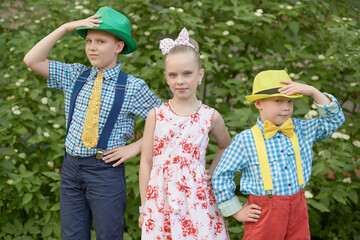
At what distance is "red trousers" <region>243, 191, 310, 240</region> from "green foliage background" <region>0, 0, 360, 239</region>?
0.86m

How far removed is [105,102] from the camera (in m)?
2.61

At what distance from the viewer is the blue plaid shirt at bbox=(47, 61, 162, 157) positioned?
8.55ft

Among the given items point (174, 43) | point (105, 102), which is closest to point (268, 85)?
point (174, 43)

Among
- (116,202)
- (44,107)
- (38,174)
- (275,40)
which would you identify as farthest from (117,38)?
(275,40)

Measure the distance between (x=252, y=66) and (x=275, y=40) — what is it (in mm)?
525

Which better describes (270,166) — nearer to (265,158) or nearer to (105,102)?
(265,158)

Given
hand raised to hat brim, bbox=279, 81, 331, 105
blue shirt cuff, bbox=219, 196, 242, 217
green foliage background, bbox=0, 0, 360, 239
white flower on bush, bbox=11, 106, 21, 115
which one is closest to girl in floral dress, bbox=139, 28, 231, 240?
blue shirt cuff, bbox=219, 196, 242, 217

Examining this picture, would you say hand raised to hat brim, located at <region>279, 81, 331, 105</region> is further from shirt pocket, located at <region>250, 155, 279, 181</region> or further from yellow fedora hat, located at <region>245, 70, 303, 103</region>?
shirt pocket, located at <region>250, 155, 279, 181</region>

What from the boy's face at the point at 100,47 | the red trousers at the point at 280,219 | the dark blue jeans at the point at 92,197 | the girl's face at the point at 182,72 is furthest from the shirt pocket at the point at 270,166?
the boy's face at the point at 100,47

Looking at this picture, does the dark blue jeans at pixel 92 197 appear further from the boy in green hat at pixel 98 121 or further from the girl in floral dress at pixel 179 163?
the girl in floral dress at pixel 179 163

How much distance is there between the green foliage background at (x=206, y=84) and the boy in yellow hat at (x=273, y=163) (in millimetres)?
851

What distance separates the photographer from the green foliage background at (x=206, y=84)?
3424 mm

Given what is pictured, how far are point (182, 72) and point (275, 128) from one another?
56 centimetres

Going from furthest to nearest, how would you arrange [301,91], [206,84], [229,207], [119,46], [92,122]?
[206,84] → [119,46] → [92,122] → [229,207] → [301,91]
